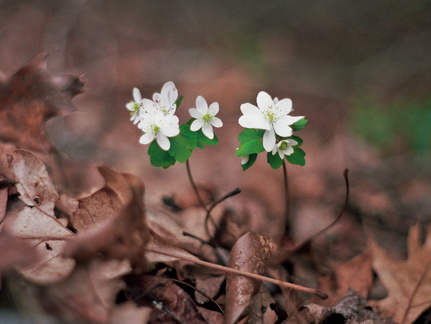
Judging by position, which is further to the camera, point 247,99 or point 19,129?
point 247,99

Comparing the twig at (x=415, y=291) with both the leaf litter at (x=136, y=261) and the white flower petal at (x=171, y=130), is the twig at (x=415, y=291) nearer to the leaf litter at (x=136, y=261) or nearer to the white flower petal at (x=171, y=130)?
the leaf litter at (x=136, y=261)

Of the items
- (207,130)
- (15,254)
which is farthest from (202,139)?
(15,254)

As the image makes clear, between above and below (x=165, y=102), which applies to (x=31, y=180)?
below

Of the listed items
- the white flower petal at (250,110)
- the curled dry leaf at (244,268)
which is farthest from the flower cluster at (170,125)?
the curled dry leaf at (244,268)

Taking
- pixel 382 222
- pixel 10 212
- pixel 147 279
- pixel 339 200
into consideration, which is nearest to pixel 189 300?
pixel 147 279

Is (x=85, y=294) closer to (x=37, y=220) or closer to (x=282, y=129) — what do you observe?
(x=37, y=220)

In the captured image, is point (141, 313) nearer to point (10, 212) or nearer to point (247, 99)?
point (10, 212)
